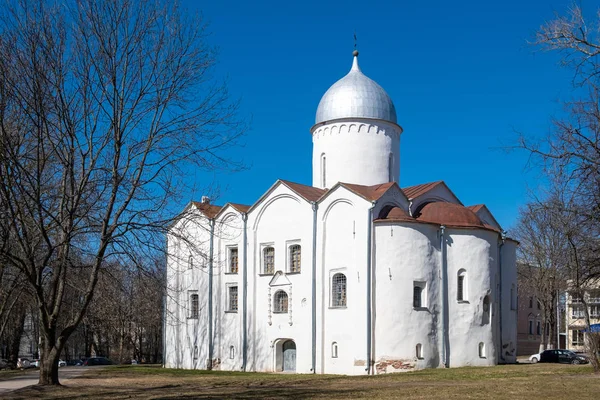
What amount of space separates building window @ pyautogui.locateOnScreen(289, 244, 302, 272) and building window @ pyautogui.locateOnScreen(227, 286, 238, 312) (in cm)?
395

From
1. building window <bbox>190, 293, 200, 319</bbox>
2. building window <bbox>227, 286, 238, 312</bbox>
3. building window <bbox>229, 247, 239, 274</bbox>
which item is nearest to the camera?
building window <bbox>227, 286, 238, 312</bbox>

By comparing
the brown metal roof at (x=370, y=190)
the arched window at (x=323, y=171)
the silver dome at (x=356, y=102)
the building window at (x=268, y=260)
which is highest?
the silver dome at (x=356, y=102)

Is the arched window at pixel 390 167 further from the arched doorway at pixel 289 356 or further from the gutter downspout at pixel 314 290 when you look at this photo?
the arched doorway at pixel 289 356

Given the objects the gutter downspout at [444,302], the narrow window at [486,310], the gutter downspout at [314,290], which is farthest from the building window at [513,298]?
the gutter downspout at [314,290]

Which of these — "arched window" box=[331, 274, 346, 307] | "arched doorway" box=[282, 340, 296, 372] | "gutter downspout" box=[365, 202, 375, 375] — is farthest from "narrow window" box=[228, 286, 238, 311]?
"gutter downspout" box=[365, 202, 375, 375]

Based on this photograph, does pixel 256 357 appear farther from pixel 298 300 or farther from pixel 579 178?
pixel 579 178

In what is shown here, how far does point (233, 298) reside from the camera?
35719 millimetres

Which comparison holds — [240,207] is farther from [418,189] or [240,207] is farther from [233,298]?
[418,189]

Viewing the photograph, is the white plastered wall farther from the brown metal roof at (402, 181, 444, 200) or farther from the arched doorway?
the arched doorway

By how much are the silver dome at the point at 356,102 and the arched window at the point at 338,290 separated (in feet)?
29.4

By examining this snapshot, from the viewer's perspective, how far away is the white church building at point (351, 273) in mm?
30031

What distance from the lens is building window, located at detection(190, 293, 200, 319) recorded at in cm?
3738

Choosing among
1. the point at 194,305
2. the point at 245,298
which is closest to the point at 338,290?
the point at 245,298

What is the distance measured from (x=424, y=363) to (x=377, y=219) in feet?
21.3
